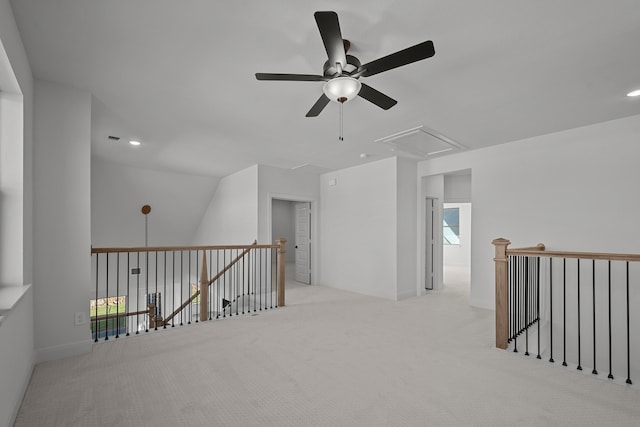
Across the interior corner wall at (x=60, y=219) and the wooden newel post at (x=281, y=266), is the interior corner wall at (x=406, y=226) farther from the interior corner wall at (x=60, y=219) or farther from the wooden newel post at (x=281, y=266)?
the interior corner wall at (x=60, y=219)

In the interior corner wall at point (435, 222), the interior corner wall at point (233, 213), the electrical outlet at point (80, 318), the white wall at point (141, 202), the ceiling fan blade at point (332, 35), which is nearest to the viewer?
the ceiling fan blade at point (332, 35)

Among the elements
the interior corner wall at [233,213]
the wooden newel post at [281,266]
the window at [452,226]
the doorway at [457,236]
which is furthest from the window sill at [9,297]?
the window at [452,226]

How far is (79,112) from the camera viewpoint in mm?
2914

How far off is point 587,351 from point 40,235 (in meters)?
6.36

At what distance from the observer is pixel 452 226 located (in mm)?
10734

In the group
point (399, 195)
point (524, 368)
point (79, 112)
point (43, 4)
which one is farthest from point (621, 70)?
point (79, 112)

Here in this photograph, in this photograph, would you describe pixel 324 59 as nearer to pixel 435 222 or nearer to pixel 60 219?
pixel 60 219

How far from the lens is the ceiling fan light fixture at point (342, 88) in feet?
6.70

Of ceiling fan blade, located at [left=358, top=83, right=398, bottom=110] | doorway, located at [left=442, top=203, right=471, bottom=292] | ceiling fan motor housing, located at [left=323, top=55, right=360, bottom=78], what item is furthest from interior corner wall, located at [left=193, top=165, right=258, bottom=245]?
doorway, located at [left=442, top=203, right=471, bottom=292]

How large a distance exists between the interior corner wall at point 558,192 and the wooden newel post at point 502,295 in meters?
1.62

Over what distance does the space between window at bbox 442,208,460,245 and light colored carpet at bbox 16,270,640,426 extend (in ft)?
24.4

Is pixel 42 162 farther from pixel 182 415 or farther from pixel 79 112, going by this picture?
pixel 182 415

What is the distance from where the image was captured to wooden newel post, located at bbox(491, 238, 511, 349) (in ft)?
10.1

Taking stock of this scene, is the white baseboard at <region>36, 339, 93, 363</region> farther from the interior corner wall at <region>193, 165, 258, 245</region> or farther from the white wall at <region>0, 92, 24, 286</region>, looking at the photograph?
the interior corner wall at <region>193, 165, 258, 245</region>
